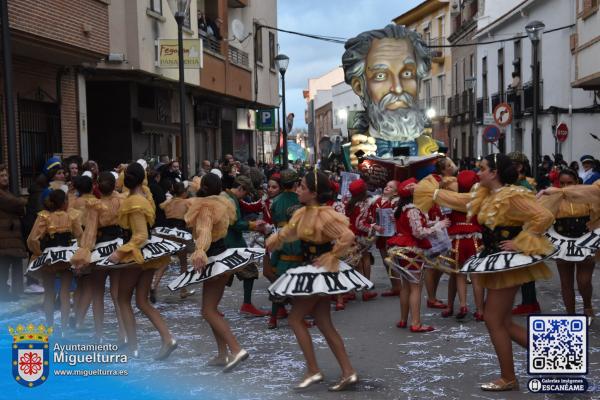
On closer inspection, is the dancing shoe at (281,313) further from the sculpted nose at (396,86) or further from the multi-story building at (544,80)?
→ the multi-story building at (544,80)

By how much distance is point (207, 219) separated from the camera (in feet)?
25.2

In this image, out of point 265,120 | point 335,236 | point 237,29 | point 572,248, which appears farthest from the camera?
point 265,120

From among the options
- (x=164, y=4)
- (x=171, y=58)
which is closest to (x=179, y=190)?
(x=171, y=58)

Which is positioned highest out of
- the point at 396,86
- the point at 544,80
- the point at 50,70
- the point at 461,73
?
the point at 461,73

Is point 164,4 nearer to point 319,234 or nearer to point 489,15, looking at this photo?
point 319,234

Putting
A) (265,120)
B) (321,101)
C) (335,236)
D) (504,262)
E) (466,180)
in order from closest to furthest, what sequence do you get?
(504,262) → (335,236) → (466,180) → (265,120) → (321,101)

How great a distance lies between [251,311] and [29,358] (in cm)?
419

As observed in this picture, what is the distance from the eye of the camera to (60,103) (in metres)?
19.3

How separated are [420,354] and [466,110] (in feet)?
141

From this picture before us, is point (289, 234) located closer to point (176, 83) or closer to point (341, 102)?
point (176, 83)

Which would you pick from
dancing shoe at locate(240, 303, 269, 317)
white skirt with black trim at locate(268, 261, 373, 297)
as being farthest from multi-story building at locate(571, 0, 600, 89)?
white skirt with black trim at locate(268, 261, 373, 297)

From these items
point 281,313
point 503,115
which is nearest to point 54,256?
point 281,313

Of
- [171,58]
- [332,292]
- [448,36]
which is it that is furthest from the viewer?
[448,36]

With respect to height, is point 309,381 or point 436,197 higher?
point 436,197
